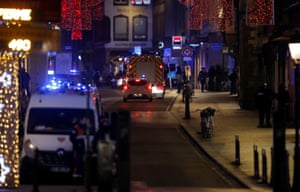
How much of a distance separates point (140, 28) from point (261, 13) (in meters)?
68.5

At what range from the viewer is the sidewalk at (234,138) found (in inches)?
771

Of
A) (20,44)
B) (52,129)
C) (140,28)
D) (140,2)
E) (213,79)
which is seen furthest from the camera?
(140,28)

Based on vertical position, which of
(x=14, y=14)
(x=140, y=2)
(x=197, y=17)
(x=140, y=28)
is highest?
(x=140, y=2)

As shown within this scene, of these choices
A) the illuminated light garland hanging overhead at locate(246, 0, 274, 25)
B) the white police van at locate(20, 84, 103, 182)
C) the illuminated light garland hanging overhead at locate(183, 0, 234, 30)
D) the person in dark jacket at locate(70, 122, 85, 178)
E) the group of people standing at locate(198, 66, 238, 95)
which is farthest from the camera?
the group of people standing at locate(198, 66, 238, 95)

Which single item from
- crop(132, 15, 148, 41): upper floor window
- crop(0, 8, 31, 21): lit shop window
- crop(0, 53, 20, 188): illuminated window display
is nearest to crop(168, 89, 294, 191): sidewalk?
crop(0, 53, 20, 188): illuminated window display

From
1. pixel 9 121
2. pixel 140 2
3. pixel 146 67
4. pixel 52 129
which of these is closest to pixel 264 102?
pixel 52 129

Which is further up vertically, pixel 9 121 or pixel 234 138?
pixel 9 121

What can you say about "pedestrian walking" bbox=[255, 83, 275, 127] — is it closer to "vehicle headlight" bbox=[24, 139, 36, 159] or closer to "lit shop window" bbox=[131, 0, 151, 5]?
"vehicle headlight" bbox=[24, 139, 36, 159]

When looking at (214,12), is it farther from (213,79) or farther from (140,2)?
(140,2)

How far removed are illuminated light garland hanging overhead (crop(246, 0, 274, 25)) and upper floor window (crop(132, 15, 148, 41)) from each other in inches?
2656

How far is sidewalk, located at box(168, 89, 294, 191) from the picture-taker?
64.3 feet

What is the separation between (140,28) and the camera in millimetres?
100500

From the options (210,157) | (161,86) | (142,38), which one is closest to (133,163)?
(210,157)

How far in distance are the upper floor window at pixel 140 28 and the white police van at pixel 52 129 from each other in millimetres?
82513
